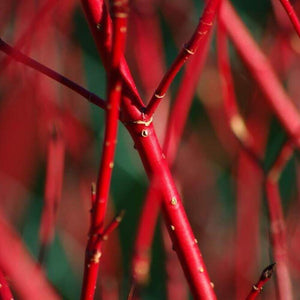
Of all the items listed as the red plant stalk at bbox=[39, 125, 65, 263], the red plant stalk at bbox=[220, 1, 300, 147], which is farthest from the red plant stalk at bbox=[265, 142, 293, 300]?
the red plant stalk at bbox=[39, 125, 65, 263]

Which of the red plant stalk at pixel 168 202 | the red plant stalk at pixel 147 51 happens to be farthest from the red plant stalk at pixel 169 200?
the red plant stalk at pixel 147 51

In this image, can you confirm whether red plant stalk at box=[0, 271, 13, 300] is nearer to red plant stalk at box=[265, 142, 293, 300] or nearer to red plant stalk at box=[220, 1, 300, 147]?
red plant stalk at box=[265, 142, 293, 300]

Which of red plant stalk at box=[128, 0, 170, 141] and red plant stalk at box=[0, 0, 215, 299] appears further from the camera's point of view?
red plant stalk at box=[128, 0, 170, 141]

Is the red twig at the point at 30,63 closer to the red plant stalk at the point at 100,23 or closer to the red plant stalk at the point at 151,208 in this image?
the red plant stalk at the point at 100,23

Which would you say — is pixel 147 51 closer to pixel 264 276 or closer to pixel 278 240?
pixel 278 240

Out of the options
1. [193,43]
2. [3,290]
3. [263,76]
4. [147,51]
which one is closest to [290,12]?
[193,43]

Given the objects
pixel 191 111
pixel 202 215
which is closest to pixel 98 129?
pixel 191 111

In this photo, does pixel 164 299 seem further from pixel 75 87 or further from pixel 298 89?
pixel 75 87
